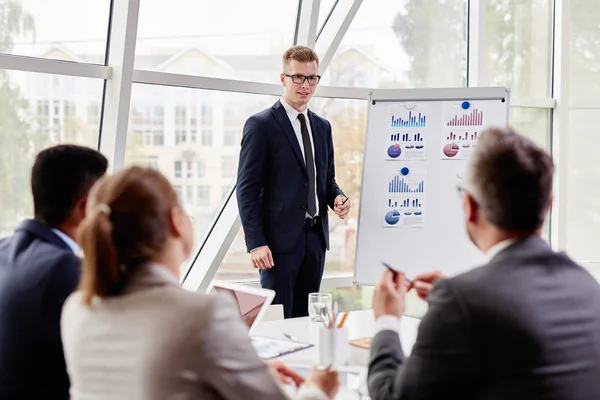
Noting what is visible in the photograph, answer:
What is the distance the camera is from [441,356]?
1560 mm

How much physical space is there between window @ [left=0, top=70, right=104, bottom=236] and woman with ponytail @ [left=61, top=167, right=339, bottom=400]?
247 cm

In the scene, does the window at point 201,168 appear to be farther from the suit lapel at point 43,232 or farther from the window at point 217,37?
the suit lapel at point 43,232

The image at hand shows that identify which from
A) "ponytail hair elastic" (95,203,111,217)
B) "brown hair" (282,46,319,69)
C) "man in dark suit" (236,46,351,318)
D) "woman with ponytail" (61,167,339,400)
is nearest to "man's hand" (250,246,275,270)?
"man in dark suit" (236,46,351,318)

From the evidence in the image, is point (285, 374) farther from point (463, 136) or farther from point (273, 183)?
point (463, 136)

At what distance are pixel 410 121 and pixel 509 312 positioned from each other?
8.96 feet

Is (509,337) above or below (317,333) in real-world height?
above

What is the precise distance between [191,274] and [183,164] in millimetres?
806

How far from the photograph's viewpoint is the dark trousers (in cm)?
387

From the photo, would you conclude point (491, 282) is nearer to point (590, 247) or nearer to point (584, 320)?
point (584, 320)

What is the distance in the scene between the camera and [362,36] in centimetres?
524

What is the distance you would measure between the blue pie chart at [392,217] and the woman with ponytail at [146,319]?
2.54 m

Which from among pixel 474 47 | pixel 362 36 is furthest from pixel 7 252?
pixel 474 47

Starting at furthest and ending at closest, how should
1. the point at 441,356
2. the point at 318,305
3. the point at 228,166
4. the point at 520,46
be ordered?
the point at 520,46, the point at 228,166, the point at 318,305, the point at 441,356

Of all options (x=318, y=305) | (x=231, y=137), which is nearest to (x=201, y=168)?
(x=231, y=137)
